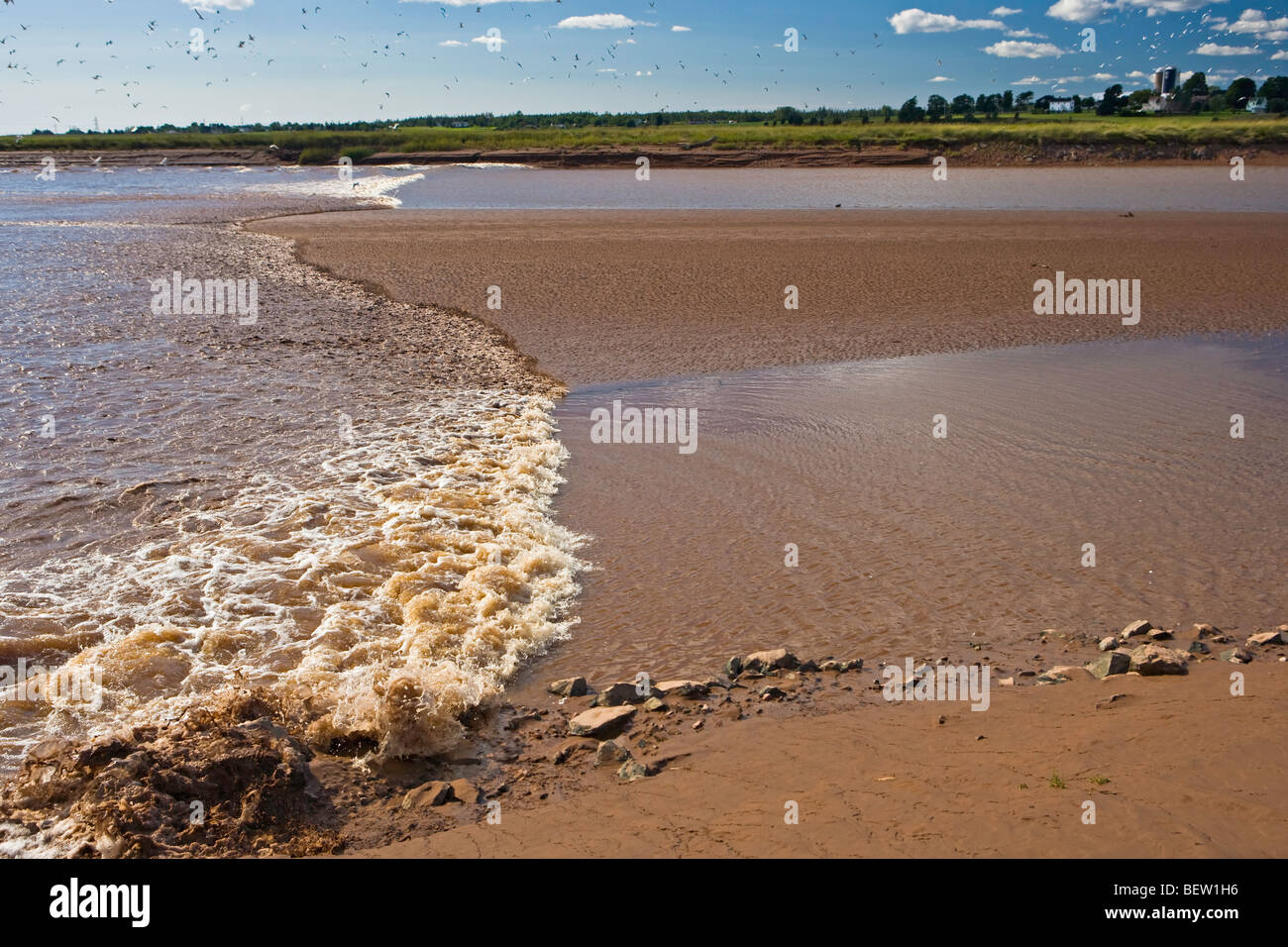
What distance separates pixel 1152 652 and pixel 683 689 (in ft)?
8.38

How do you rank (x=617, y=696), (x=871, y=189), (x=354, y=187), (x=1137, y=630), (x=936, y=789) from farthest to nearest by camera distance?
(x=354, y=187) → (x=871, y=189) → (x=1137, y=630) → (x=617, y=696) → (x=936, y=789)

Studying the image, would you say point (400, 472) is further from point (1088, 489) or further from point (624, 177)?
point (624, 177)

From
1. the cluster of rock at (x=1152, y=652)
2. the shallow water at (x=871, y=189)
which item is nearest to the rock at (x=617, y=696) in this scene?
the cluster of rock at (x=1152, y=652)

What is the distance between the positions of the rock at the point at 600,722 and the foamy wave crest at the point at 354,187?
104ft

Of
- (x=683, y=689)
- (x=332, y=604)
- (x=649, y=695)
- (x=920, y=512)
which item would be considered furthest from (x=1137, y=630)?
(x=332, y=604)

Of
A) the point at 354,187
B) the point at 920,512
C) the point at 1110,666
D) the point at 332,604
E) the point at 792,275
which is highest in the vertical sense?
the point at 354,187

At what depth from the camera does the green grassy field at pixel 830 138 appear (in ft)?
163

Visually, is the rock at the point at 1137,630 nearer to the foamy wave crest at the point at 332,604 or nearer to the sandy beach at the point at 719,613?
the sandy beach at the point at 719,613

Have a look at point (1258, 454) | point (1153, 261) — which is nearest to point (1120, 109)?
point (1153, 261)

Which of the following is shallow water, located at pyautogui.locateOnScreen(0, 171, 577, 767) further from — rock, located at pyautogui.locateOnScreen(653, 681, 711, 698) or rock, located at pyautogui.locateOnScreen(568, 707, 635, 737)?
rock, located at pyautogui.locateOnScreen(653, 681, 711, 698)

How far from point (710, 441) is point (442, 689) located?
513 centimetres

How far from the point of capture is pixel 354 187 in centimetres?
4256

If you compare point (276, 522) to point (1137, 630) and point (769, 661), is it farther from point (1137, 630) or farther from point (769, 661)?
point (1137, 630)

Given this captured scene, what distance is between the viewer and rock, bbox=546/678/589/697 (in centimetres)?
507
